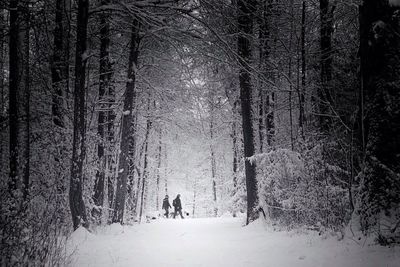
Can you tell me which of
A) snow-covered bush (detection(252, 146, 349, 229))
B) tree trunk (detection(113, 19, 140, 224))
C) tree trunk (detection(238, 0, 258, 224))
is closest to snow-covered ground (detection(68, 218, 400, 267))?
snow-covered bush (detection(252, 146, 349, 229))

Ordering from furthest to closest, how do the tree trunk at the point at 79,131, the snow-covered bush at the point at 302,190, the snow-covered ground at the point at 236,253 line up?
the tree trunk at the point at 79,131 → the snow-covered bush at the point at 302,190 → the snow-covered ground at the point at 236,253

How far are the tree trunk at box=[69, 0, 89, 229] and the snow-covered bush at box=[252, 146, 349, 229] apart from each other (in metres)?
4.70

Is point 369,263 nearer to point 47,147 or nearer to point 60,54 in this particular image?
point 47,147

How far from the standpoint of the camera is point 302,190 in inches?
272

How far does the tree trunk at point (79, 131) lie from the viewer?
265 inches

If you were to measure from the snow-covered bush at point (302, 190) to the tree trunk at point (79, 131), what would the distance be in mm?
4700

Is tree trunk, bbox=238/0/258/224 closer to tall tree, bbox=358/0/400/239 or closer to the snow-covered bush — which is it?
the snow-covered bush

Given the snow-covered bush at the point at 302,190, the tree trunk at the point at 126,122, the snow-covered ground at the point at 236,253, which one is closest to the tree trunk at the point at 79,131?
the snow-covered ground at the point at 236,253

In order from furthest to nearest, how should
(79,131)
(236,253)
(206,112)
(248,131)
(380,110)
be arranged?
(248,131), (206,112), (79,131), (236,253), (380,110)

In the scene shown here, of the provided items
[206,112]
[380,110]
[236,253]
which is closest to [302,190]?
[236,253]

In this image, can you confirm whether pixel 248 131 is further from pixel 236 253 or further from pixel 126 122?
pixel 236 253

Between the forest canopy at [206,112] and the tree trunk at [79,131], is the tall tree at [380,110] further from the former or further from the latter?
the tree trunk at [79,131]

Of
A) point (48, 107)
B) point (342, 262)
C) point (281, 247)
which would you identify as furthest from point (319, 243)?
point (48, 107)

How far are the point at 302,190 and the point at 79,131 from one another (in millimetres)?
5311
